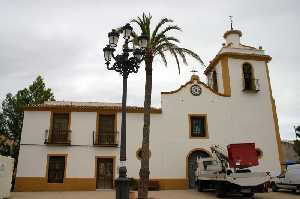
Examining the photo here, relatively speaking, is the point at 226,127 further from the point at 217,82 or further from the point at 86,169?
the point at 86,169

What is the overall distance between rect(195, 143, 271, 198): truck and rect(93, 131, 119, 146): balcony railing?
7011mm

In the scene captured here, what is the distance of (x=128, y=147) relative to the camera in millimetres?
22094

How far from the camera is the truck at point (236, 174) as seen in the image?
14344 millimetres

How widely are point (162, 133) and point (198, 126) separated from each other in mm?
2850

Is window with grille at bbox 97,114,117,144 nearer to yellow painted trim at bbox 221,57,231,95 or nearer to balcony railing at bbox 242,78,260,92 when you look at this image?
yellow painted trim at bbox 221,57,231,95

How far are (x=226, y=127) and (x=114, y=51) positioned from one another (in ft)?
49.0

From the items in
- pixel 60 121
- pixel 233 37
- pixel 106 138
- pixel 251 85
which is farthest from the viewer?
pixel 233 37

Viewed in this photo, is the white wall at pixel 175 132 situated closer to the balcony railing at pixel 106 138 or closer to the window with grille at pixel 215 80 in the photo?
the balcony railing at pixel 106 138

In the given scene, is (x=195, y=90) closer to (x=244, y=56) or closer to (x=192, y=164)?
(x=244, y=56)

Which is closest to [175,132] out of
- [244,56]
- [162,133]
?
[162,133]

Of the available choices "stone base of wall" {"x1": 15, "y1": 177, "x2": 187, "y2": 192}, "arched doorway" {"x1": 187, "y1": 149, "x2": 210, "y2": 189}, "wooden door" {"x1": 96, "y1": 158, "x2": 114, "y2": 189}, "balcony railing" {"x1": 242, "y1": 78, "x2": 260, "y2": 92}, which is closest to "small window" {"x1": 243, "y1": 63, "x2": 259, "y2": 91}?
"balcony railing" {"x1": 242, "y1": 78, "x2": 260, "y2": 92}

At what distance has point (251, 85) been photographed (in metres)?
24.9

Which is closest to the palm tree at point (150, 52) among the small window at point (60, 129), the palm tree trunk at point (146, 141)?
the palm tree trunk at point (146, 141)

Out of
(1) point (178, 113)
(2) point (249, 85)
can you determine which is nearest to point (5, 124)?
(1) point (178, 113)
